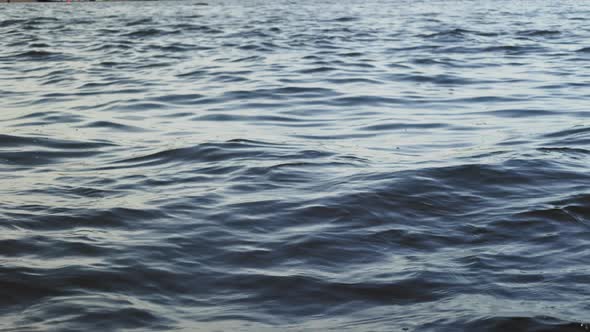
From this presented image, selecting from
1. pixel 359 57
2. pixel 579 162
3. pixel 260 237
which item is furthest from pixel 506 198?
pixel 359 57

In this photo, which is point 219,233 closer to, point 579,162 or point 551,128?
point 579,162

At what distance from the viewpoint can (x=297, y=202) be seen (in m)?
6.83

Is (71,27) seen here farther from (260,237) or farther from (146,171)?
(260,237)

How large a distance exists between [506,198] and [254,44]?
15620 mm

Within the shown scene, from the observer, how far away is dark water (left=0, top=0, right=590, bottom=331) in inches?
187

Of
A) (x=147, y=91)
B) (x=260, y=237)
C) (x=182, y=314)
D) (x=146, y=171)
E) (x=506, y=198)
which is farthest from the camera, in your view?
(x=147, y=91)

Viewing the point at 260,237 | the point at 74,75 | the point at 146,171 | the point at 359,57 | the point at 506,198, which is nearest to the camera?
the point at 260,237

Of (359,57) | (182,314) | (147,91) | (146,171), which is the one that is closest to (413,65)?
(359,57)

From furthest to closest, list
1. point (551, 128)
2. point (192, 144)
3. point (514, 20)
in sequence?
1. point (514, 20)
2. point (551, 128)
3. point (192, 144)

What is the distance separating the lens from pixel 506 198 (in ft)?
22.6

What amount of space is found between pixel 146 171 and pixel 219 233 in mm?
2078

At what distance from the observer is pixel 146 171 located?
7.96 m

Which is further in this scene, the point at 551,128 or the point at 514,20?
the point at 514,20

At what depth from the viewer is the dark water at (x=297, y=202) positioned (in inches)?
187
